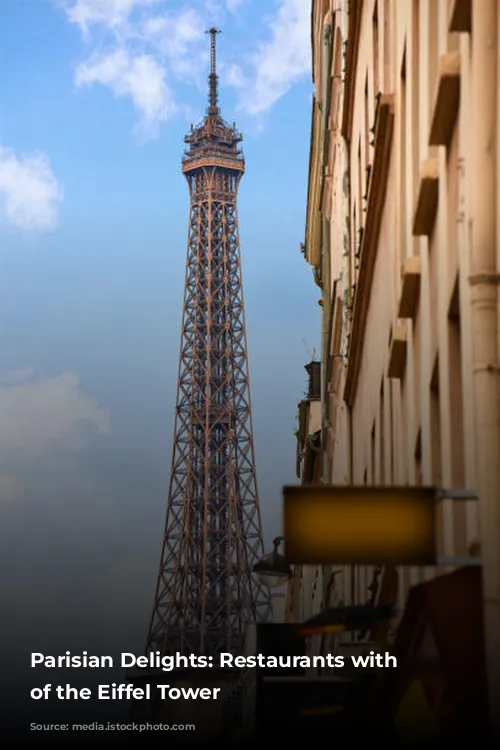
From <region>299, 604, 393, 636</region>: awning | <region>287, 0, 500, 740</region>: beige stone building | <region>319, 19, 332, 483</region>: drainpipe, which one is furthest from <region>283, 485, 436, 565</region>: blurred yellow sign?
<region>319, 19, 332, 483</region>: drainpipe

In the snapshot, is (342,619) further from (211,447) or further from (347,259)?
(211,447)

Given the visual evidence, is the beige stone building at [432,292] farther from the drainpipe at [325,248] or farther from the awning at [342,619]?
the drainpipe at [325,248]

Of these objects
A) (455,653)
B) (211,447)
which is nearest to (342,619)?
(455,653)

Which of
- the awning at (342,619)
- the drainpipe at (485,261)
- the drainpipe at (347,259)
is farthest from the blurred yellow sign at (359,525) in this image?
the drainpipe at (347,259)

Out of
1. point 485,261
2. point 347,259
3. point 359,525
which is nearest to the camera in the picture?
point 359,525

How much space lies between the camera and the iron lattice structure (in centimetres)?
11906

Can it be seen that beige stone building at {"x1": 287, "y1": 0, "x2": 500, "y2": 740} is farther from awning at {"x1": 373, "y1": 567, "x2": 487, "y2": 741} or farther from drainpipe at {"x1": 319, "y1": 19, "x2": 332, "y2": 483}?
drainpipe at {"x1": 319, "y1": 19, "x2": 332, "y2": 483}

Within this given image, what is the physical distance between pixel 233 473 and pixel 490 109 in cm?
11584

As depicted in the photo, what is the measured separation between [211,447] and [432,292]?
113749 millimetres

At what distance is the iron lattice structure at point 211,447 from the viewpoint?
11906 cm

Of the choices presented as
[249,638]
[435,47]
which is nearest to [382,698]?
[435,47]

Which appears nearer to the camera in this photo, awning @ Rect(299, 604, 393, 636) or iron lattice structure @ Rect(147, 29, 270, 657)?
awning @ Rect(299, 604, 393, 636)

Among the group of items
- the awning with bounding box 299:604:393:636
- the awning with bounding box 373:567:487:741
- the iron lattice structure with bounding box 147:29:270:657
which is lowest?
the awning with bounding box 373:567:487:741

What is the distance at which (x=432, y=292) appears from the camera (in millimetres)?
11445
